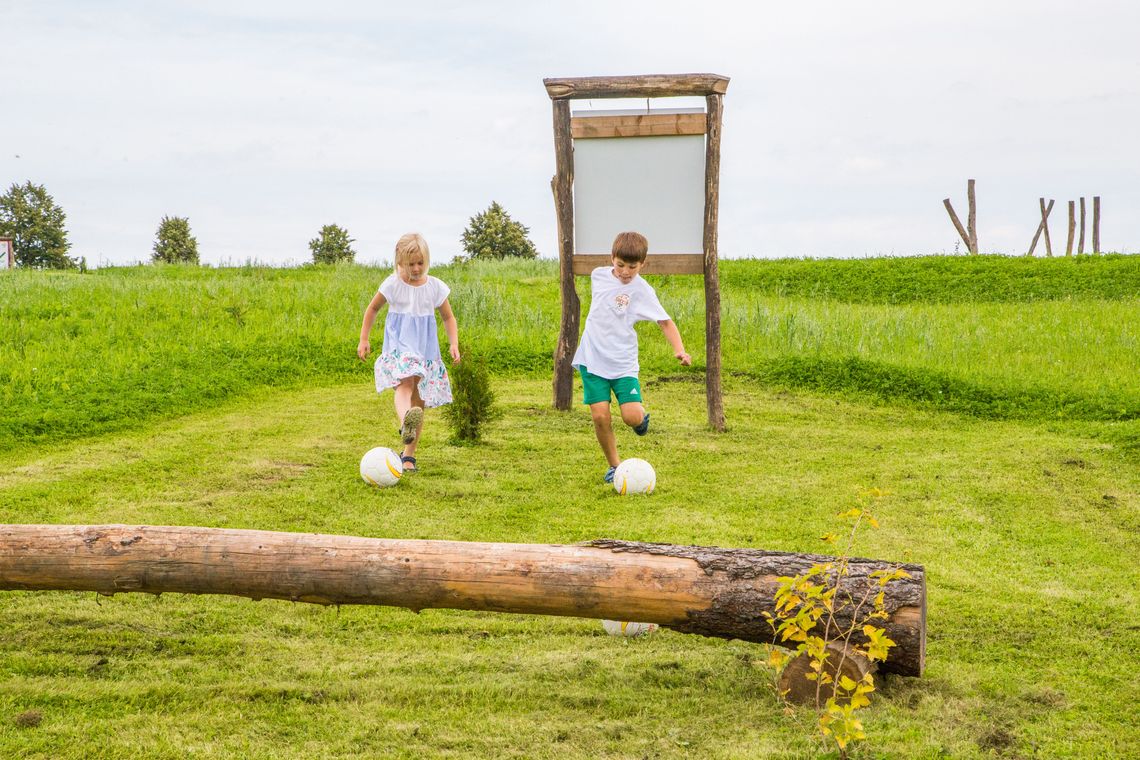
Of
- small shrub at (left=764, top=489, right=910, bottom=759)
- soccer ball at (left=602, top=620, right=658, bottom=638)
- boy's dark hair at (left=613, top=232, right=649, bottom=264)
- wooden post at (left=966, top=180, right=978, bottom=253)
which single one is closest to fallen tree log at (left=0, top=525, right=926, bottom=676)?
small shrub at (left=764, top=489, right=910, bottom=759)

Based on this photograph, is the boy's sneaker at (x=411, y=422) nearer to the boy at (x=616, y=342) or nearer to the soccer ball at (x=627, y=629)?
the boy at (x=616, y=342)

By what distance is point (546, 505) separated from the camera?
757cm

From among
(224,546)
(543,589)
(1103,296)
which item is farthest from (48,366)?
(1103,296)

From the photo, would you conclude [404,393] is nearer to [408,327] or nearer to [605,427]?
[408,327]

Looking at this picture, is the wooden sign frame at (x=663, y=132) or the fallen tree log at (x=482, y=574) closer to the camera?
the fallen tree log at (x=482, y=574)

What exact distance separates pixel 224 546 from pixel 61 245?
4808cm

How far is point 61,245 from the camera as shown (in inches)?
1843

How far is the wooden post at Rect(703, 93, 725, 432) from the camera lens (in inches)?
406

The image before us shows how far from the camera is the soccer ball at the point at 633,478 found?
785 cm

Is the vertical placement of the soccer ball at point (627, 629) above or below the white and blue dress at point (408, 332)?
below

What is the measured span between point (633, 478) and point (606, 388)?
715mm

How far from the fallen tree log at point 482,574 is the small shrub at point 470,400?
500cm

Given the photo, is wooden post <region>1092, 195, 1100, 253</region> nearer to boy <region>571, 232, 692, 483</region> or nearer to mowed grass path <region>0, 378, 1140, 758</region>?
mowed grass path <region>0, 378, 1140, 758</region>

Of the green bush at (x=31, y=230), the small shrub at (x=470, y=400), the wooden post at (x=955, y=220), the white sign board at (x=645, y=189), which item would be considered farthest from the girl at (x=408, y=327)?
the green bush at (x=31, y=230)
